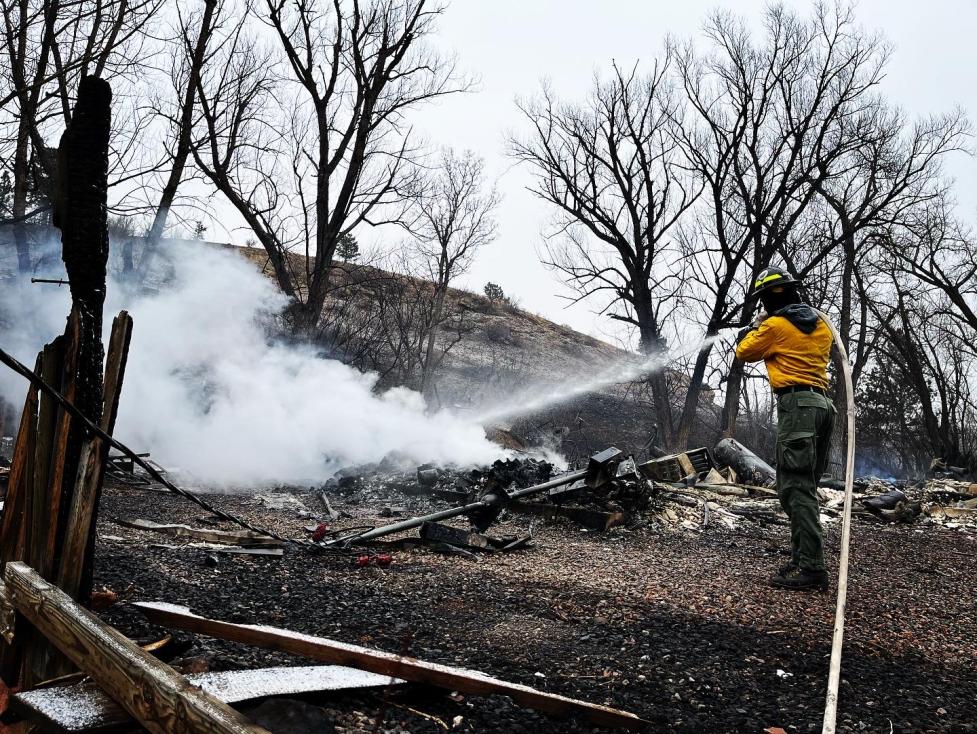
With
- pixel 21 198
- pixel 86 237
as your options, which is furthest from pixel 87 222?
pixel 21 198

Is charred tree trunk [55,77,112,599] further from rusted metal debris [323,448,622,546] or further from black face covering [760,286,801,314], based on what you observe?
black face covering [760,286,801,314]

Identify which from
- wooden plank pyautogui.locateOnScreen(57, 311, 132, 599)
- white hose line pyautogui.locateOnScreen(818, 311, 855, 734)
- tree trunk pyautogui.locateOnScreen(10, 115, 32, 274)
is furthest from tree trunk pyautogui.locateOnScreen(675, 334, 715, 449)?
wooden plank pyautogui.locateOnScreen(57, 311, 132, 599)

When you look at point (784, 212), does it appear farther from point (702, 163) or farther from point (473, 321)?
point (473, 321)

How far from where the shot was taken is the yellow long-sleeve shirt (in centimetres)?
533

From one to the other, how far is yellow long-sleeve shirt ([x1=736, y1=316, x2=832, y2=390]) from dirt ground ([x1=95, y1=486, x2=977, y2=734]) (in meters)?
1.56

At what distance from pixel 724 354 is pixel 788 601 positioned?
55.0 ft

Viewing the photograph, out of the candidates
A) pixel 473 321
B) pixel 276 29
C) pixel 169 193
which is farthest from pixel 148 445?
pixel 473 321

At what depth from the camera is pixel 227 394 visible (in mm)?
12891

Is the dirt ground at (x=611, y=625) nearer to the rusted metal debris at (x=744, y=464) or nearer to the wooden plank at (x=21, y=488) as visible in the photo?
the wooden plank at (x=21, y=488)

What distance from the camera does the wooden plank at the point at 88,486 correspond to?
3.17 metres

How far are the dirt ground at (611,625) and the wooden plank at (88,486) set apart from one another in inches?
19.7

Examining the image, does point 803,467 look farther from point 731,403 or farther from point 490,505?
point 731,403

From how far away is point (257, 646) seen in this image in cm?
322

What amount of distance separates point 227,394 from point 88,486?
10.1 meters
